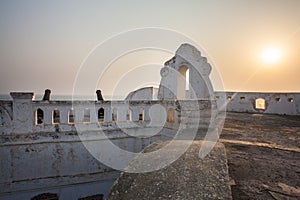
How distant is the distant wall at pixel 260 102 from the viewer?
11.4 m

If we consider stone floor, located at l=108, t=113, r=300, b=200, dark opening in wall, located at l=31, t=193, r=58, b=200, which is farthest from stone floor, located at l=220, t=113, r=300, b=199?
dark opening in wall, located at l=31, t=193, r=58, b=200

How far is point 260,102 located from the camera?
13555 millimetres

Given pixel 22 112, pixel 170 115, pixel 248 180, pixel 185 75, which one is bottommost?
pixel 248 180

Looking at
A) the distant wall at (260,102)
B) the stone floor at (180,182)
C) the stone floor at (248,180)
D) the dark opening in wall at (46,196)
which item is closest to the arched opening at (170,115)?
the stone floor at (248,180)

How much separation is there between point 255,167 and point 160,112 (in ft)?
14.3

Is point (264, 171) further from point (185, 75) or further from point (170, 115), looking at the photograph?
point (185, 75)

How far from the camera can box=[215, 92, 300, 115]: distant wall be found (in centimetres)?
1144

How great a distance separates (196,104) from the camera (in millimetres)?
5594

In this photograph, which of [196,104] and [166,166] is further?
[196,104]

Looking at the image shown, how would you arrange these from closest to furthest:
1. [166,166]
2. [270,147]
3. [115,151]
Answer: [166,166] → [270,147] → [115,151]

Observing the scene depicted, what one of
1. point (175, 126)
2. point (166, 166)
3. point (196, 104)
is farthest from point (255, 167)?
point (175, 126)

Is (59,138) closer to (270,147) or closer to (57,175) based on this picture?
(57,175)

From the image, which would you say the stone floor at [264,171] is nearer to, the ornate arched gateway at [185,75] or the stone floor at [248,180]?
the stone floor at [248,180]

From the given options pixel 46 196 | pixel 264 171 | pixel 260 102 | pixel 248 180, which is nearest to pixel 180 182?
pixel 248 180
